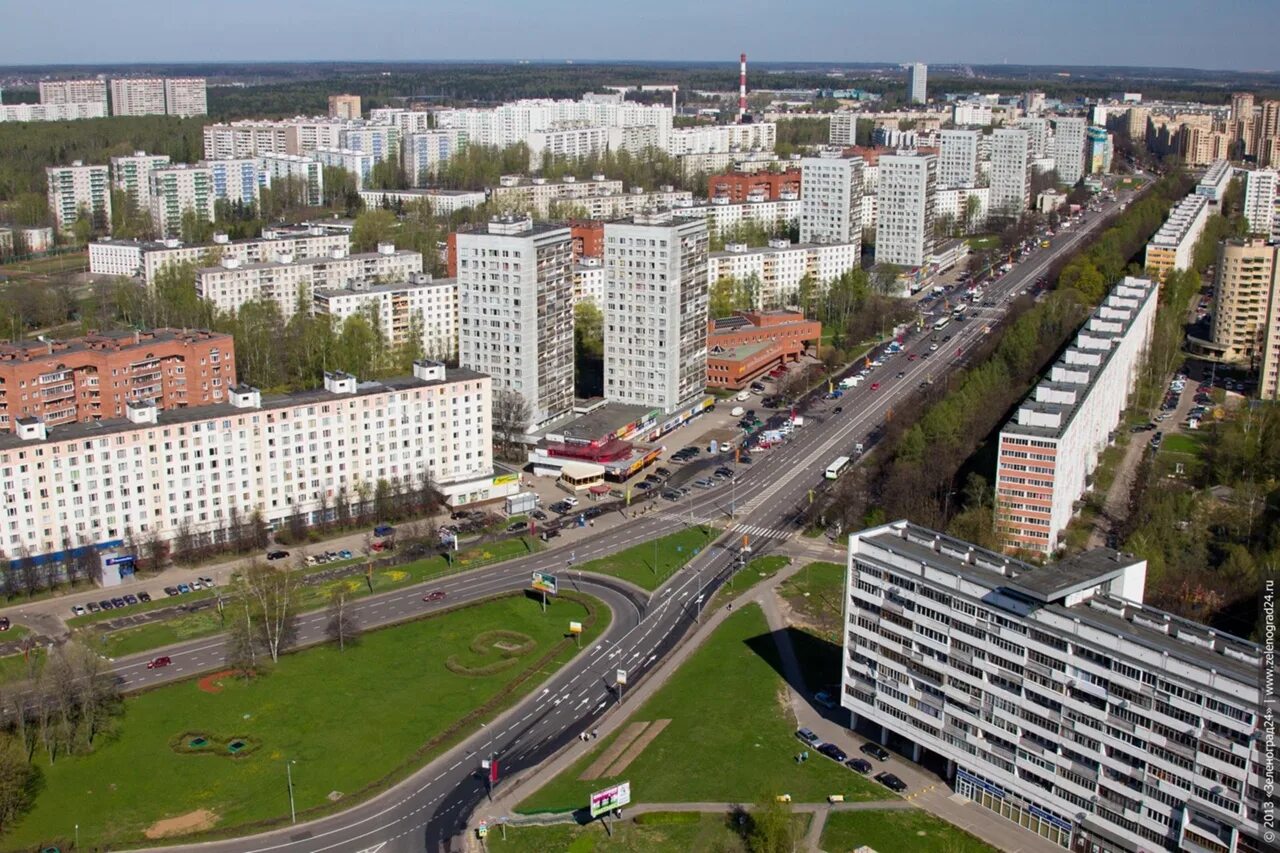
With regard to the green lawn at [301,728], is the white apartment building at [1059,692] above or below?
above

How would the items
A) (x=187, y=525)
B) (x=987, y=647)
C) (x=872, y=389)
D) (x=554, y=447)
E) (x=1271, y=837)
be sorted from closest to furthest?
(x=1271, y=837) < (x=987, y=647) < (x=187, y=525) < (x=554, y=447) < (x=872, y=389)

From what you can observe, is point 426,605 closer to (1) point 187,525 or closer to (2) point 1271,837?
(1) point 187,525

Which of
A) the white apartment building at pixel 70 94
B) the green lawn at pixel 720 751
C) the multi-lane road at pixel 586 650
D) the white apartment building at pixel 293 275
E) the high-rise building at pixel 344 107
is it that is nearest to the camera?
the multi-lane road at pixel 586 650

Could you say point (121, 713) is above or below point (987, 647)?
below

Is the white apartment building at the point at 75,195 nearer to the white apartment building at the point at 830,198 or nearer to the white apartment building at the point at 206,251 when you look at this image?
the white apartment building at the point at 206,251

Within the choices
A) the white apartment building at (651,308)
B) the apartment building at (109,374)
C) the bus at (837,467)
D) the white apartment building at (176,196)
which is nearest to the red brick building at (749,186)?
the white apartment building at (176,196)

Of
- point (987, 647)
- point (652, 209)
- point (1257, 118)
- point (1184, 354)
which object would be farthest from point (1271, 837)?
point (1257, 118)

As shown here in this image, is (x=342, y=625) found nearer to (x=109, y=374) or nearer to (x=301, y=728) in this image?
(x=301, y=728)

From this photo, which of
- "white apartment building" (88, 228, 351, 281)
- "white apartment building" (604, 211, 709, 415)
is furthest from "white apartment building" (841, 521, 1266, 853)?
"white apartment building" (88, 228, 351, 281)
